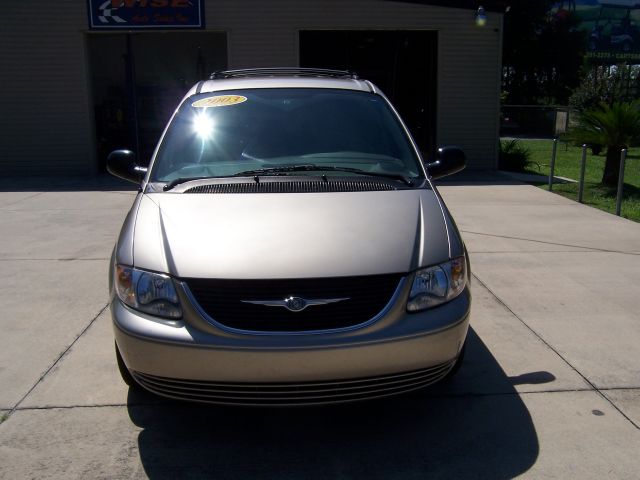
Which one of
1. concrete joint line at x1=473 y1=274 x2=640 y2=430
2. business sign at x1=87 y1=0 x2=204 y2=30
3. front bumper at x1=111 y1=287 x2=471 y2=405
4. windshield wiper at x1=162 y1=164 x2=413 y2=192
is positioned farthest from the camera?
business sign at x1=87 y1=0 x2=204 y2=30

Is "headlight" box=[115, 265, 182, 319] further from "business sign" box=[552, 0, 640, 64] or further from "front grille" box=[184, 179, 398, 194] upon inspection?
"business sign" box=[552, 0, 640, 64]

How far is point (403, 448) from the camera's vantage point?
355 cm

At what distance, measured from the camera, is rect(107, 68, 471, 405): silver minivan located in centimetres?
323

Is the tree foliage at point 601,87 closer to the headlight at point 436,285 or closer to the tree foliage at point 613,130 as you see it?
the tree foliage at point 613,130

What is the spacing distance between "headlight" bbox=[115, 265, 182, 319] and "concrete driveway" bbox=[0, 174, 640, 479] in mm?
738

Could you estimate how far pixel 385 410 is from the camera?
12.9 feet

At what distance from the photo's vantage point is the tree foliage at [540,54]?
142 ft

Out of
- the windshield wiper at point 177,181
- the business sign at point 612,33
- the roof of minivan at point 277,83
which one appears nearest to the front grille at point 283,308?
the windshield wiper at point 177,181

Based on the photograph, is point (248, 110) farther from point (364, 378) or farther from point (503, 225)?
point (503, 225)

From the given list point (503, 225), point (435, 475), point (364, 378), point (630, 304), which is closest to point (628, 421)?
point (435, 475)

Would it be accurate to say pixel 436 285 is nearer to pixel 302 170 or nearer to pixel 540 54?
pixel 302 170

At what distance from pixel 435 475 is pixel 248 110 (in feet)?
9.18

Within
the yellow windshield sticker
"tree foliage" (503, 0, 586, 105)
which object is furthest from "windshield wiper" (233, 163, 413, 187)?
"tree foliage" (503, 0, 586, 105)

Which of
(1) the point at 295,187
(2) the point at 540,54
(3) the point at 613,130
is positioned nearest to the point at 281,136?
(1) the point at 295,187
